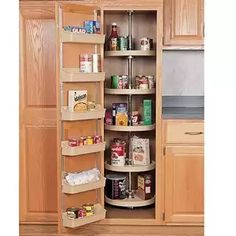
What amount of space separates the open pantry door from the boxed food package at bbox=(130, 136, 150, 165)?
1.33 feet

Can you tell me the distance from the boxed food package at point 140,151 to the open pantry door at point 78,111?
0.41 metres

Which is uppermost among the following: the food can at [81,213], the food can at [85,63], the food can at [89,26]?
the food can at [89,26]

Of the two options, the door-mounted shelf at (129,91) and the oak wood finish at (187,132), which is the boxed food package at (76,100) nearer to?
the door-mounted shelf at (129,91)

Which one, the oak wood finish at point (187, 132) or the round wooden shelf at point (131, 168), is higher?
the oak wood finish at point (187, 132)

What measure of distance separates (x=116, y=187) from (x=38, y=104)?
2.98 feet

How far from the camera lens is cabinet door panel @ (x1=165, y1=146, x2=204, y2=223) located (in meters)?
3.49

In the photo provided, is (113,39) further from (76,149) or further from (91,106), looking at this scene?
(76,149)

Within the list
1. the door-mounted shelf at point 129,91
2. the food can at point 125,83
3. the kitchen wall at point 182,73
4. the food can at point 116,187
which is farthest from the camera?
the kitchen wall at point 182,73

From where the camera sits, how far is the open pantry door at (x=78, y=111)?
319 centimetres

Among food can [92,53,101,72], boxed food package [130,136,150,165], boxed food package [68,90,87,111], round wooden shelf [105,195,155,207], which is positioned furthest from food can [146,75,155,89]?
round wooden shelf [105,195,155,207]

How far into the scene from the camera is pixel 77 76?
3.18 metres

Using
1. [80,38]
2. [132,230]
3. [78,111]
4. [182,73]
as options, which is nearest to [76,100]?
[78,111]

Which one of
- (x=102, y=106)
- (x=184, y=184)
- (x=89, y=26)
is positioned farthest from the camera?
(x=184, y=184)

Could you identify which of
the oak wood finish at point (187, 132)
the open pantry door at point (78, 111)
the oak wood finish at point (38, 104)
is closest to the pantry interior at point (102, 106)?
the open pantry door at point (78, 111)
